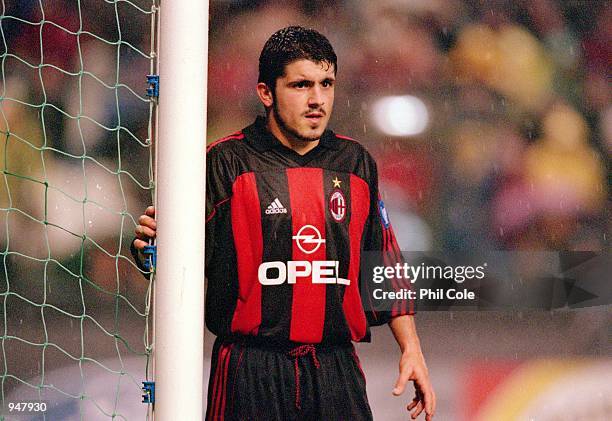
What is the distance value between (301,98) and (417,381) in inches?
31.7

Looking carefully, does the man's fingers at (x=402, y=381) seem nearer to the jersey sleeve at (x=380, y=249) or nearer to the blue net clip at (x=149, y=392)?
the jersey sleeve at (x=380, y=249)

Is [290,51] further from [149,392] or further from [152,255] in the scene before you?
[149,392]

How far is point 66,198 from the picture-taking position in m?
2.50

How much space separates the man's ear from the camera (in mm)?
2551

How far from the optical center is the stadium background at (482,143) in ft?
8.50

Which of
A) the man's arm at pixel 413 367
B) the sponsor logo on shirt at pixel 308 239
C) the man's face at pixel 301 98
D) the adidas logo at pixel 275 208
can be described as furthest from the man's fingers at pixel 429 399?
the man's face at pixel 301 98

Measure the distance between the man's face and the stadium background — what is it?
7 centimetres

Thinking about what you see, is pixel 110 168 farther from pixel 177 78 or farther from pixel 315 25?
pixel 177 78

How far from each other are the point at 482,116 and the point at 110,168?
1.00m

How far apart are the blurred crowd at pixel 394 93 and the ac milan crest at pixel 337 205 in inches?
5.7

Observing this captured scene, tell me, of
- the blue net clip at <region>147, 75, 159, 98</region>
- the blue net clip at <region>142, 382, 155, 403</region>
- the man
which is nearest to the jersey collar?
the man

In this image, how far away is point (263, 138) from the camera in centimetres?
254

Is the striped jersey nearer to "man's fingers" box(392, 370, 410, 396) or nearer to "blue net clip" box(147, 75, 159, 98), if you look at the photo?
"man's fingers" box(392, 370, 410, 396)

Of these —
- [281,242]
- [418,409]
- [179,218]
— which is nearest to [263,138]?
[281,242]
